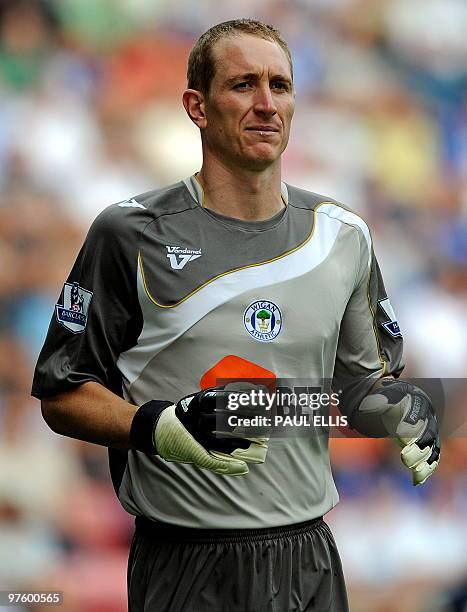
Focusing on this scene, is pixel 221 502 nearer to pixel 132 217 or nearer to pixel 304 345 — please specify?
pixel 304 345

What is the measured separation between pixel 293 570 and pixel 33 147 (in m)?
2.77

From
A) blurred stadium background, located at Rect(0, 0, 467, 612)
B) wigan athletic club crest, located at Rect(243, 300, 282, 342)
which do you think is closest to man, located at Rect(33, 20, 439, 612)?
wigan athletic club crest, located at Rect(243, 300, 282, 342)

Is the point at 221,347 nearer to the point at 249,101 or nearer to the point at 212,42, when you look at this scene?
the point at 249,101

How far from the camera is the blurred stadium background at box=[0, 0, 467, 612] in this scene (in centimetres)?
393

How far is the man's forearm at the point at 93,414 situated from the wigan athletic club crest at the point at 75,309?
0.12 meters

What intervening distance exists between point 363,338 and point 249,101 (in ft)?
1.88

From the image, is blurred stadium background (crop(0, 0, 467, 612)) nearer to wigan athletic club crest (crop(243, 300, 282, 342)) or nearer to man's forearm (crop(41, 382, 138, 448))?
man's forearm (crop(41, 382, 138, 448))

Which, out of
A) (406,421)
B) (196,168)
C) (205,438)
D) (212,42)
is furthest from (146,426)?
(196,168)

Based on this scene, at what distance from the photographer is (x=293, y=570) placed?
81.4 inches

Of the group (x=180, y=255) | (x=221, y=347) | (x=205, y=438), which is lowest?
(x=205, y=438)

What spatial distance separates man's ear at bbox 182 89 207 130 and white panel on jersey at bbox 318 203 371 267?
327 millimetres

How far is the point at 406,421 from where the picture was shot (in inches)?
80.0

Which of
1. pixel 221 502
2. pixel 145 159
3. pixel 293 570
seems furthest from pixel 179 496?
pixel 145 159

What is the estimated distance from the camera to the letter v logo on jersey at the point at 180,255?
208cm
